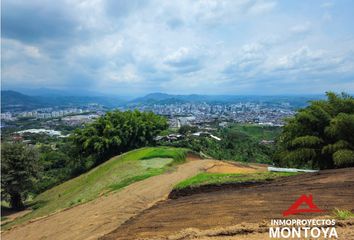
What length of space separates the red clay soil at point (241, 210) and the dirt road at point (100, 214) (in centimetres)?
103

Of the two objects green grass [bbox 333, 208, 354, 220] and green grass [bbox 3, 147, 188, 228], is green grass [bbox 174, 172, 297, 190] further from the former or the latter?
green grass [bbox 333, 208, 354, 220]

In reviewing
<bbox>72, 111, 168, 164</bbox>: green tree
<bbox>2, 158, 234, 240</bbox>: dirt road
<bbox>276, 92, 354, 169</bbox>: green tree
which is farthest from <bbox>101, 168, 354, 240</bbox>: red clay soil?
<bbox>72, 111, 168, 164</bbox>: green tree

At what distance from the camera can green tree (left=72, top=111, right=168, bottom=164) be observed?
36281 millimetres

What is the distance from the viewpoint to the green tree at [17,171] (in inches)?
1132

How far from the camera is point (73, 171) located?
3931cm

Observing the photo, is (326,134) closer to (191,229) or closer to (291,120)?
(291,120)

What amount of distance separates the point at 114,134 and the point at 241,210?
27.9m

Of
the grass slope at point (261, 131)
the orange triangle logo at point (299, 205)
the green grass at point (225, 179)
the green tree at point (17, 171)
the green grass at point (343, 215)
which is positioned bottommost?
the grass slope at point (261, 131)

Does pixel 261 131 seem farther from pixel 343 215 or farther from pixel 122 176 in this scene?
pixel 343 215

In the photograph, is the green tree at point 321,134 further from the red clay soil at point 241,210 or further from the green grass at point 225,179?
the red clay soil at point 241,210

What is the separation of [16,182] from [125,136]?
11.8 metres

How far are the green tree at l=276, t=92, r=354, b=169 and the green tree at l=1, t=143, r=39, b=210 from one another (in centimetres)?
2045

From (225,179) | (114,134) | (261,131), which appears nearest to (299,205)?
(225,179)

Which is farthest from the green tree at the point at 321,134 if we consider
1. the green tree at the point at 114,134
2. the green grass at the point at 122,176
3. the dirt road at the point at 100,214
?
the green tree at the point at 114,134
